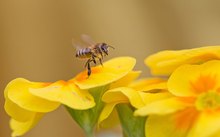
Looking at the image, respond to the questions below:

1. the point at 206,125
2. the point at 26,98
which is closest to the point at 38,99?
the point at 26,98

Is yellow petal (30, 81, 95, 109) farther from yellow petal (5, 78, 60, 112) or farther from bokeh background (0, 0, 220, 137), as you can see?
bokeh background (0, 0, 220, 137)

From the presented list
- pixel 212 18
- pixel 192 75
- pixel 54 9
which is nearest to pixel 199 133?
pixel 192 75

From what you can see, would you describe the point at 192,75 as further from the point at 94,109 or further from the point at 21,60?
the point at 21,60

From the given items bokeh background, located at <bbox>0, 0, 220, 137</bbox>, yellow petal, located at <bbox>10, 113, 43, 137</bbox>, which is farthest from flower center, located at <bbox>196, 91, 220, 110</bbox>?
bokeh background, located at <bbox>0, 0, 220, 137</bbox>

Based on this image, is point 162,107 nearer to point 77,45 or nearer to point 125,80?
point 125,80

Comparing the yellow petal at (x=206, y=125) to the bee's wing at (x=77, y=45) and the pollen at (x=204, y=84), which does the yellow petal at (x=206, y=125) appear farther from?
the bee's wing at (x=77, y=45)

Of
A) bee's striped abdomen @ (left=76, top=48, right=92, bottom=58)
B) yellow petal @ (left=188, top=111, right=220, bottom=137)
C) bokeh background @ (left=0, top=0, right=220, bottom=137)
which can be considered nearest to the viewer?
yellow petal @ (left=188, top=111, right=220, bottom=137)

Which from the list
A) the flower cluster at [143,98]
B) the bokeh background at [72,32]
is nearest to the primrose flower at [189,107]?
the flower cluster at [143,98]
